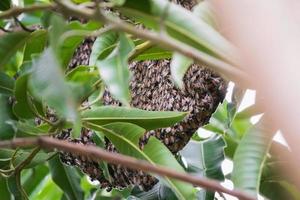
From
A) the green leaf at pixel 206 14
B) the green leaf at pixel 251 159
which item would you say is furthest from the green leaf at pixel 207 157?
the green leaf at pixel 206 14

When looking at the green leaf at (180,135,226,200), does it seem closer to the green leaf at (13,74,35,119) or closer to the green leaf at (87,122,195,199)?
the green leaf at (87,122,195,199)

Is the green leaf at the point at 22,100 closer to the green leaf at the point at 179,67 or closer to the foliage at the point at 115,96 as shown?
the foliage at the point at 115,96

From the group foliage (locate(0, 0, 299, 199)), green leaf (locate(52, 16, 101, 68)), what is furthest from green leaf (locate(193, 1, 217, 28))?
green leaf (locate(52, 16, 101, 68))

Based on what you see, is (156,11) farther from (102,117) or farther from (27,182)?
(27,182)

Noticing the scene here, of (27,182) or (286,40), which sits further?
(27,182)

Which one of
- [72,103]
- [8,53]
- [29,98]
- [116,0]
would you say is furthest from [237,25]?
[29,98]
